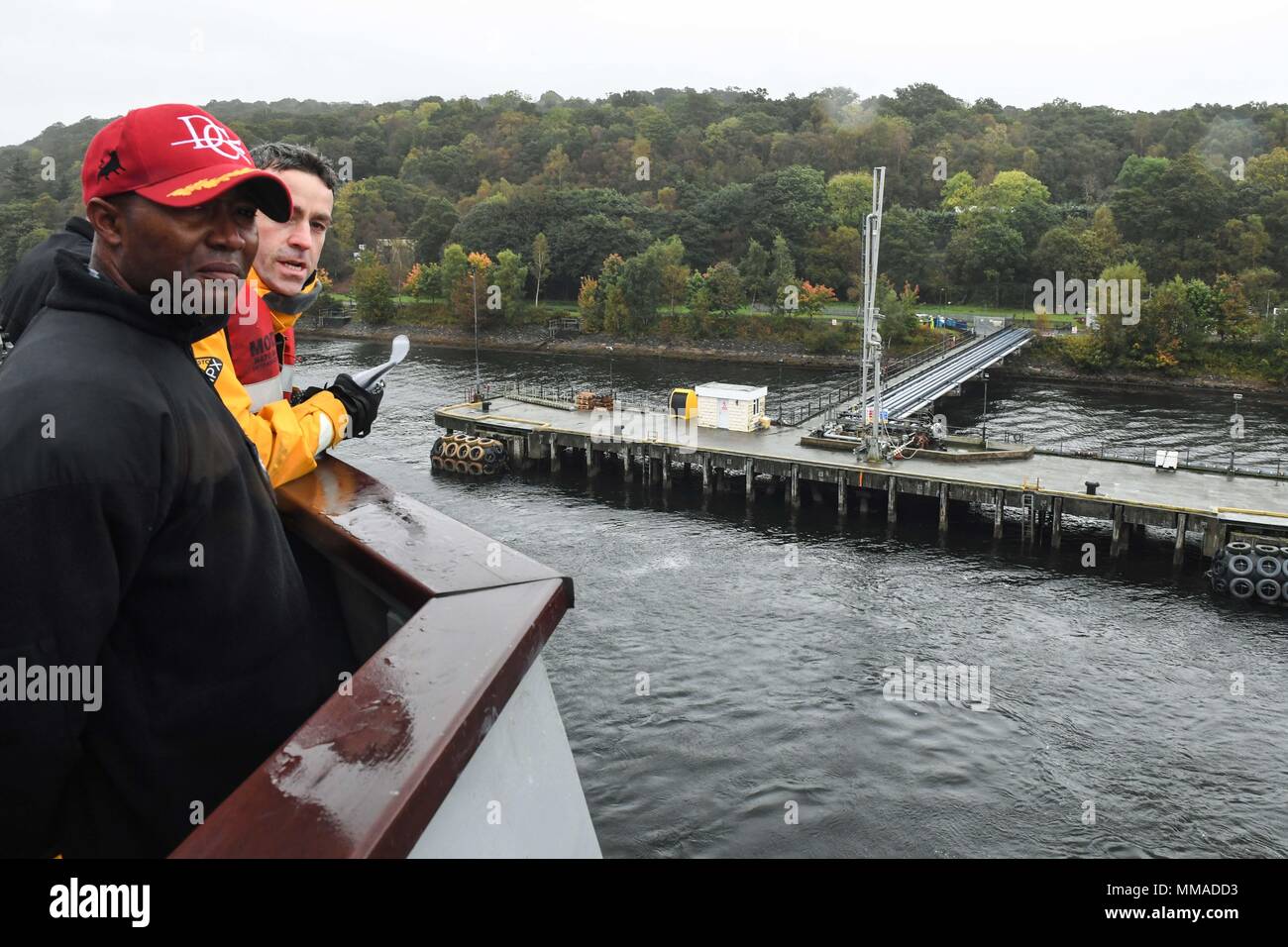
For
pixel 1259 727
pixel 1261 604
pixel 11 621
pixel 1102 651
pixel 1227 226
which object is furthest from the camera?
pixel 1227 226

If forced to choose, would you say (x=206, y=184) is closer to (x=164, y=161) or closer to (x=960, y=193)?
(x=164, y=161)

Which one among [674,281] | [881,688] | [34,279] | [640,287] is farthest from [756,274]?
[34,279]

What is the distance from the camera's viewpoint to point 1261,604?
3306cm

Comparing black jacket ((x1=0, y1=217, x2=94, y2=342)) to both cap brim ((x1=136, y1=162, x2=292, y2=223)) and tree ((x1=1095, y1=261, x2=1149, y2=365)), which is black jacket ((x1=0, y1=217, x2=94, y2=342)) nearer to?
cap brim ((x1=136, y1=162, x2=292, y2=223))

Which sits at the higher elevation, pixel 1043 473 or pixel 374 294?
pixel 374 294

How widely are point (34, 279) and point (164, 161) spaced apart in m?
2.00

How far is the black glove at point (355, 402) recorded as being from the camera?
5121mm

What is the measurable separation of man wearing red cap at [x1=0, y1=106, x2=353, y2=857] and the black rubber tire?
119ft

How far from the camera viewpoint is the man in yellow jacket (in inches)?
176

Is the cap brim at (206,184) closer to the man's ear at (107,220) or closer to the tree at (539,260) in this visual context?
the man's ear at (107,220)

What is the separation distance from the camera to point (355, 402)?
5160 millimetres

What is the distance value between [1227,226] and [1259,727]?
71110mm

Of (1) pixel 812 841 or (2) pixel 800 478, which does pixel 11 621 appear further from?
(2) pixel 800 478
